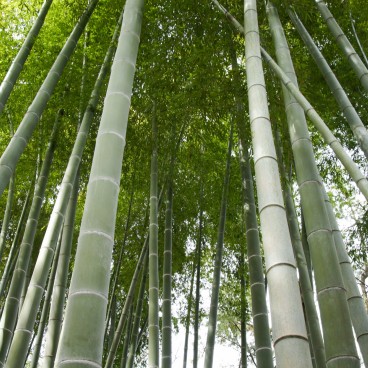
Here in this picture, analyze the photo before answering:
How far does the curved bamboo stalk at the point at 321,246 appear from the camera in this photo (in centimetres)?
197

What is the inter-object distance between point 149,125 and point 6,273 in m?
2.49

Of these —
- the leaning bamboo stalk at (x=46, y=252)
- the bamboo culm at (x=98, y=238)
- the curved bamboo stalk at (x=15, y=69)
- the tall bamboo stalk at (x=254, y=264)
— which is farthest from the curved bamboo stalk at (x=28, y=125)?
the tall bamboo stalk at (x=254, y=264)

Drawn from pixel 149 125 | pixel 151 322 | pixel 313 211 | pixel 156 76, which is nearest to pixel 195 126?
pixel 149 125

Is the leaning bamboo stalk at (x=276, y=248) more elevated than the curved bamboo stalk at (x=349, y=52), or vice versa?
the curved bamboo stalk at (x=349, y=52)

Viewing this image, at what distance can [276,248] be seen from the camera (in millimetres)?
1786

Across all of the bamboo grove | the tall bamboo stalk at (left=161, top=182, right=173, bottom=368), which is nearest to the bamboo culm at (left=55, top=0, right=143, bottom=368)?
the bamboo grove

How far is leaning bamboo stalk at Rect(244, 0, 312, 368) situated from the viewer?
1.54m

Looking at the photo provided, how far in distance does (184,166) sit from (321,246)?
4.91 m

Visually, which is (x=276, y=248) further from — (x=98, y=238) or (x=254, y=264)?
(x=254, y=264)

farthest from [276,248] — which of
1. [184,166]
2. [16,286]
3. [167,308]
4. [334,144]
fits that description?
[184,166]

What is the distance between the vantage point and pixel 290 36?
5.15 m

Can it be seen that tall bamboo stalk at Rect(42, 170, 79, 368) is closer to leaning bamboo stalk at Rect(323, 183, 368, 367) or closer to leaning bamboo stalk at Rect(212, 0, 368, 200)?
leaning bamboo stalk at Rect(323, 183, 368, 367)

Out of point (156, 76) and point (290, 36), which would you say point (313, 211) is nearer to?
point (156, 76)

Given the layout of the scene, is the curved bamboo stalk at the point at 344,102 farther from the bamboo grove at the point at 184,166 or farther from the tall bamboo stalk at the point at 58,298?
the tall bamboo stalk at the point at 58,298
